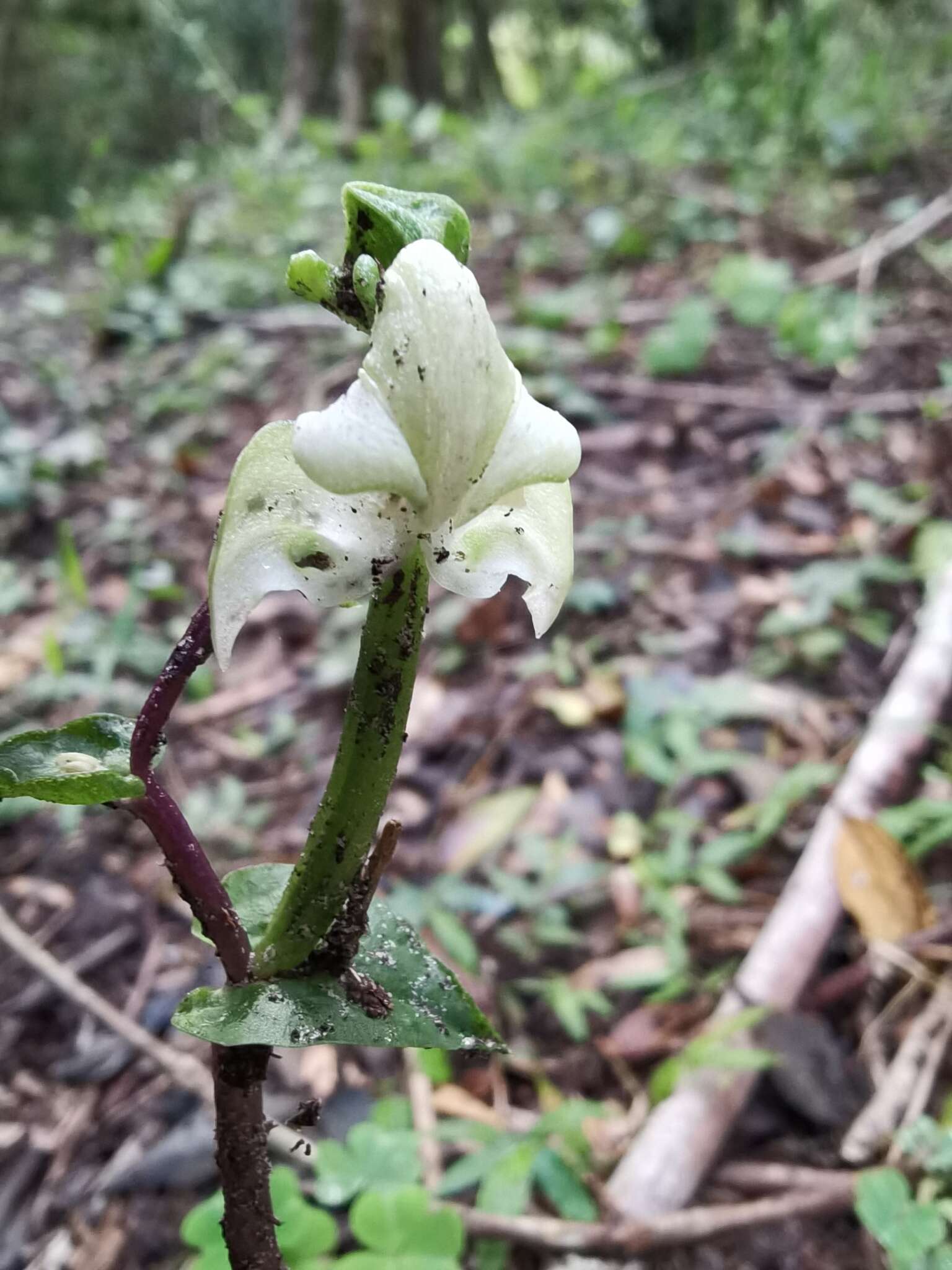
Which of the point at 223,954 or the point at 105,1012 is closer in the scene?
the point at 223,954

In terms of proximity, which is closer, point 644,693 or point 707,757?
point 707,757

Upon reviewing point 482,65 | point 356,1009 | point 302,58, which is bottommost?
point 356,1009

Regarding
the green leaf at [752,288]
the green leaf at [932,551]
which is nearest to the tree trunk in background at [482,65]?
the green leaf at [752,288]

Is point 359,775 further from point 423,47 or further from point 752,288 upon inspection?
point 423,47

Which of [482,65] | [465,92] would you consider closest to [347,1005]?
[465,92]

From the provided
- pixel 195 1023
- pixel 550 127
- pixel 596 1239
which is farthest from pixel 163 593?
pixel 550 127

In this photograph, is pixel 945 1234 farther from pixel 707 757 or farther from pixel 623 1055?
pixel 707 757
